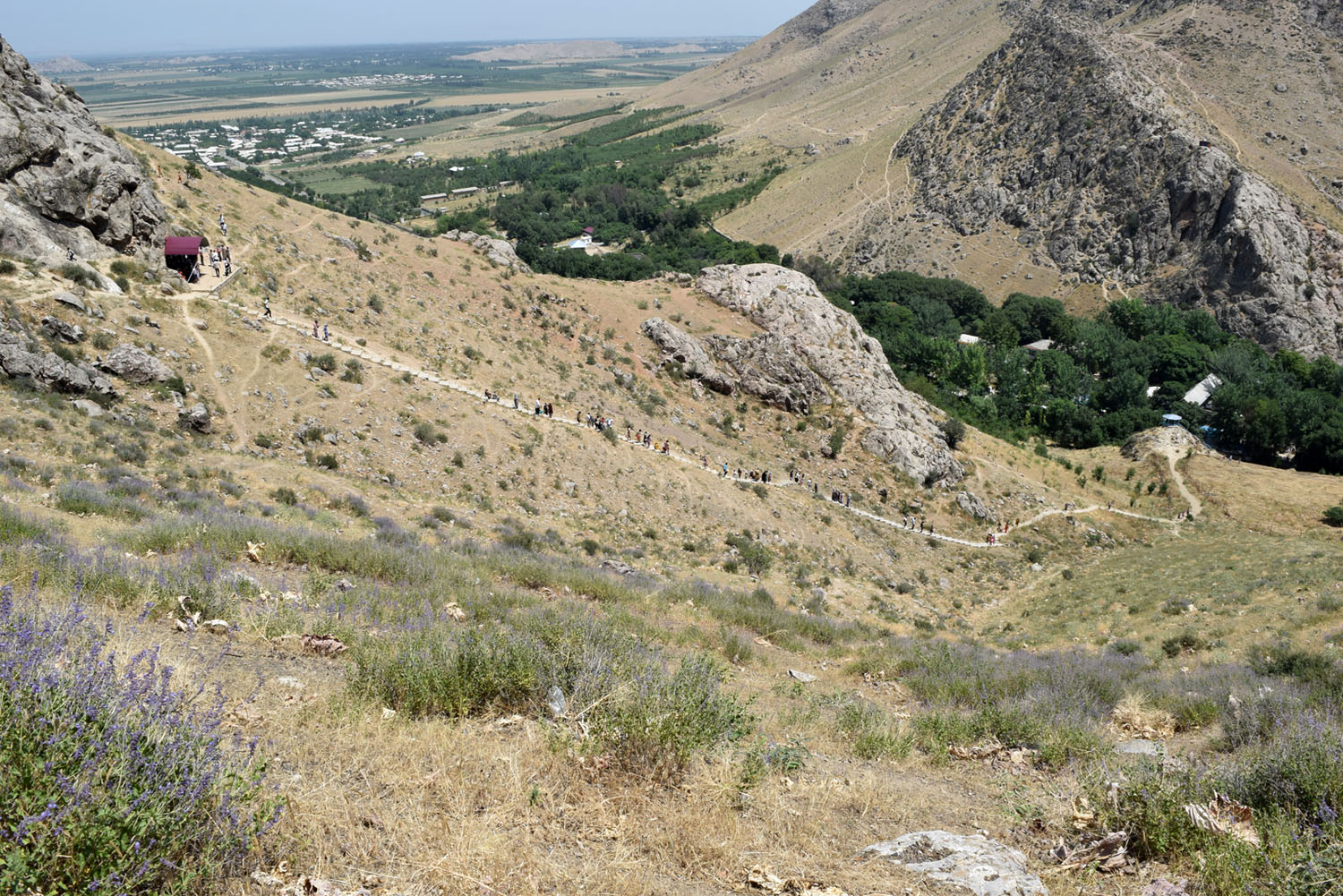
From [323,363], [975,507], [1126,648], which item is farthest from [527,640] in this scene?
[975,507]

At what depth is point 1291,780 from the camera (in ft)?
16.3

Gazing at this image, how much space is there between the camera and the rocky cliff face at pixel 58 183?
23.1m

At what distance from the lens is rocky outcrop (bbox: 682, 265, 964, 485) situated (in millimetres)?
35906

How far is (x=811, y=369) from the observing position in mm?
38281

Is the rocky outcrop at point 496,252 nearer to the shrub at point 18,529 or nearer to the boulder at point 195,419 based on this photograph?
the boulder at point 195,419

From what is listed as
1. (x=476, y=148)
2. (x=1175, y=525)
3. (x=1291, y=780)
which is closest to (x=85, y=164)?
(x=1291, y=780)

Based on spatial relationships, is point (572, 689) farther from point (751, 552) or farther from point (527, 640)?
point (751, 552)

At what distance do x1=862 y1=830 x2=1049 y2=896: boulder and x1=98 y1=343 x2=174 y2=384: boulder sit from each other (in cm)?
2310

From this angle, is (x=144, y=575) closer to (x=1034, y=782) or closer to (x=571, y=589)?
(x=571, y=589)

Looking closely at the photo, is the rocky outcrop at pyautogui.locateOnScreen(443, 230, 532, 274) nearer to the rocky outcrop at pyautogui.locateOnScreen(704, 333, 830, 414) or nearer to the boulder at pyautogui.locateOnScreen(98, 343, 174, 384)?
the rocky outcrop at pyautogui.locateOnScreen(704, 333, 830, 414)

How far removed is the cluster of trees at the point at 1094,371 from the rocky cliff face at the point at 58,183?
1794 inches

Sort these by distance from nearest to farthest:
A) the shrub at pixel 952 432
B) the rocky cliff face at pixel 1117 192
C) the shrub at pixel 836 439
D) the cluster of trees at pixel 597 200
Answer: the shrub at pixel 836 439
the shrub at pixel 952 432
the rocky cliff face at pixel 1117 192
the cluster of trees at pixel 597 200

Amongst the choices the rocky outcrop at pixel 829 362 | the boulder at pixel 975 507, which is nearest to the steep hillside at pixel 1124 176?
the rocky outcrop at pixel 829 362

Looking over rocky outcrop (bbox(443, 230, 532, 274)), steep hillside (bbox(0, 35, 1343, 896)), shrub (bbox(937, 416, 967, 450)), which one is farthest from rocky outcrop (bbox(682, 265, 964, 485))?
rocky outcrop (bbox(443, 230, 532, 274))
